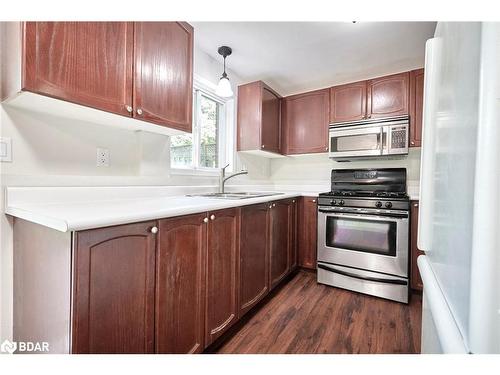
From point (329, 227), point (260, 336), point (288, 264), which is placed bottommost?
point (260, 336)

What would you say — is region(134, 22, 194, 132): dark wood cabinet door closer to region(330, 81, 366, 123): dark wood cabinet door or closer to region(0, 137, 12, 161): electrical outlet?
region(0, 137, 12, 161): electrical outlet

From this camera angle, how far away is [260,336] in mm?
1505

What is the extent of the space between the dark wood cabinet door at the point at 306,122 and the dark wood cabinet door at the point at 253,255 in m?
1.25

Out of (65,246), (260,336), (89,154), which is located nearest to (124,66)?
(89,154)

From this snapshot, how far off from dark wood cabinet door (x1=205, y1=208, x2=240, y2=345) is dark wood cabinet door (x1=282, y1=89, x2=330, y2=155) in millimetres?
1668

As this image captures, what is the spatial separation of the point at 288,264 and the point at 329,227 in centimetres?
57

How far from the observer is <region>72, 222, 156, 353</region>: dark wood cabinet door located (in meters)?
0.75

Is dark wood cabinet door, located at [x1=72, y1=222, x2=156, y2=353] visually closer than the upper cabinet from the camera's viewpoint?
Yes

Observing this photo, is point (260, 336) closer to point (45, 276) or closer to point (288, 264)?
point (288, 264)

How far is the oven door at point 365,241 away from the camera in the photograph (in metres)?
1.98

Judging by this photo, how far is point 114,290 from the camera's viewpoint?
Result: 830 mm

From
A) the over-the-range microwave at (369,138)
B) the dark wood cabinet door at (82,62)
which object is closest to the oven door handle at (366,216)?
the over-the-range microwave at (369,138)

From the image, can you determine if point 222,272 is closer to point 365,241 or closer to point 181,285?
point 181,285

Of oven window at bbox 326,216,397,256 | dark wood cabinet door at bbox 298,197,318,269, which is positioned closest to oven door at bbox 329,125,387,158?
dark wood cabinet door at bbox 298,197,318,269
